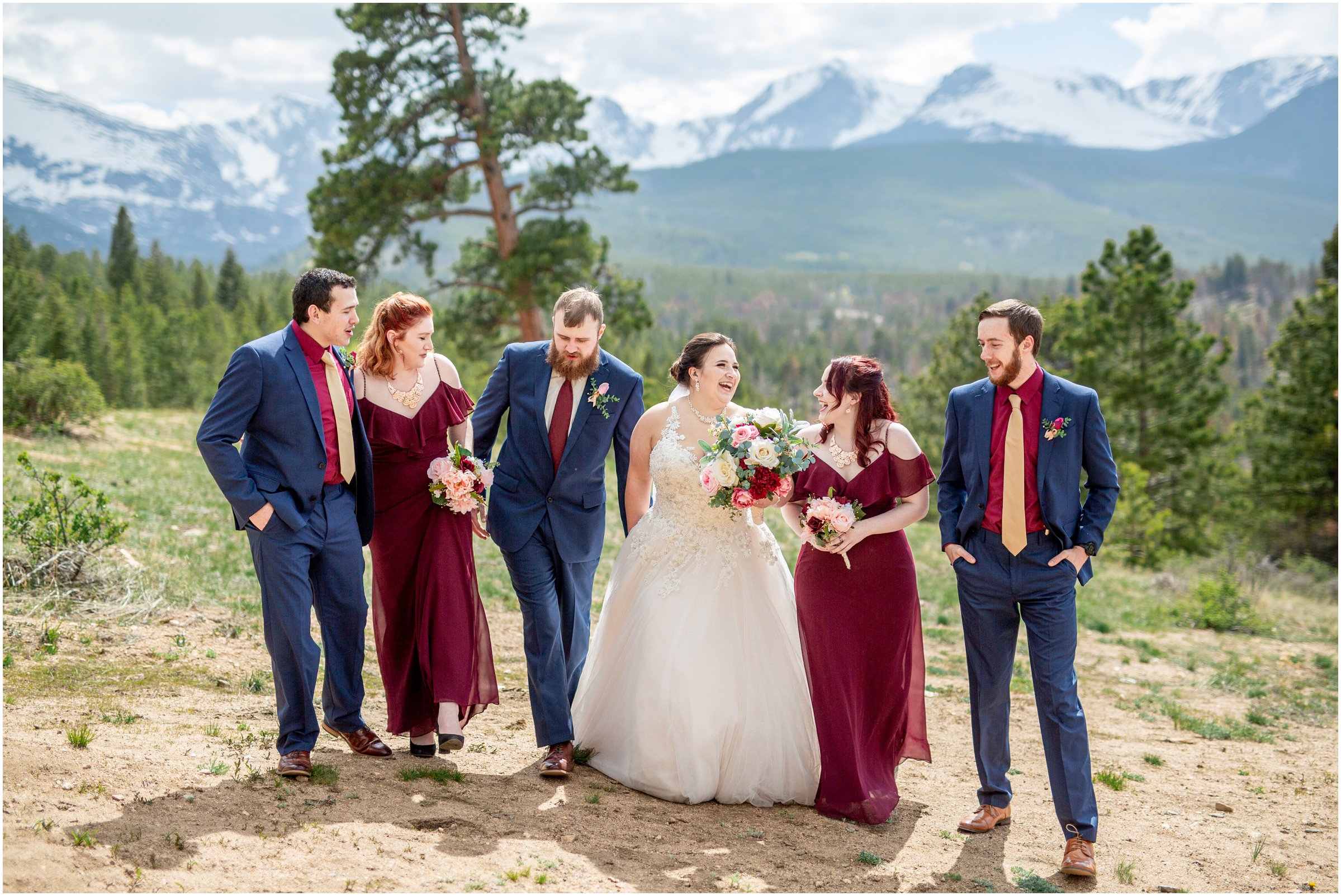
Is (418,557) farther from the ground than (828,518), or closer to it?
closer to it

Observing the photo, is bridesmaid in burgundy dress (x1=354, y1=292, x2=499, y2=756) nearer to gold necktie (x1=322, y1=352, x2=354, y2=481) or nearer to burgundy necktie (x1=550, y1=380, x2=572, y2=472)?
gold necktie (x1=322, y1=352, x2=354, y2=481)

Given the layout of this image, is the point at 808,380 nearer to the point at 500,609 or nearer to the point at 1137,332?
the point at 1137,332

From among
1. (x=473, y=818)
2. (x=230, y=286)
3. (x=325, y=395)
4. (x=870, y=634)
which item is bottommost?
(x=473, y=818)

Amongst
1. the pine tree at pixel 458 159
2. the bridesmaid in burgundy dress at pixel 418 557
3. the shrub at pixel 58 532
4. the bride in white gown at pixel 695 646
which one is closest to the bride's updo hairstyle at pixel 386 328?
the bridesmaid in burgundy dress at pixel 418 557

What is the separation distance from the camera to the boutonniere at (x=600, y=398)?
20.2 feet

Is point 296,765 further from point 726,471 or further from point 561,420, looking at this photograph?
point 726,471

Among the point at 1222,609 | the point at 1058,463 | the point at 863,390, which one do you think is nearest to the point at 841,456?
the point at 863,390

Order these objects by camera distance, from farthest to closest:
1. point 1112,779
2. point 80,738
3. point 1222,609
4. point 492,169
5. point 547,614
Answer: point 492,169
point 1222,609
point 1112,779
point 547,614
point 80,738

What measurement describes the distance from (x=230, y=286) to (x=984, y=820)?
8878 cm

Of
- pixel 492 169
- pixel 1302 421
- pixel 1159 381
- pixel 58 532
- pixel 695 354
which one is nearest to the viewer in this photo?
pixel 695 354

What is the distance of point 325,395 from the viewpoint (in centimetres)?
564

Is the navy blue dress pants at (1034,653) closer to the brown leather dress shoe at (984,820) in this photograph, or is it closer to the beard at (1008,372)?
the brown leather dress shoe at (984,820)

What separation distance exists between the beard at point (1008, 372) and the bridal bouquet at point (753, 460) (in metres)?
1.08

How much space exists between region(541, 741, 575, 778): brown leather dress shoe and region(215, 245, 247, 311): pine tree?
82859mm
